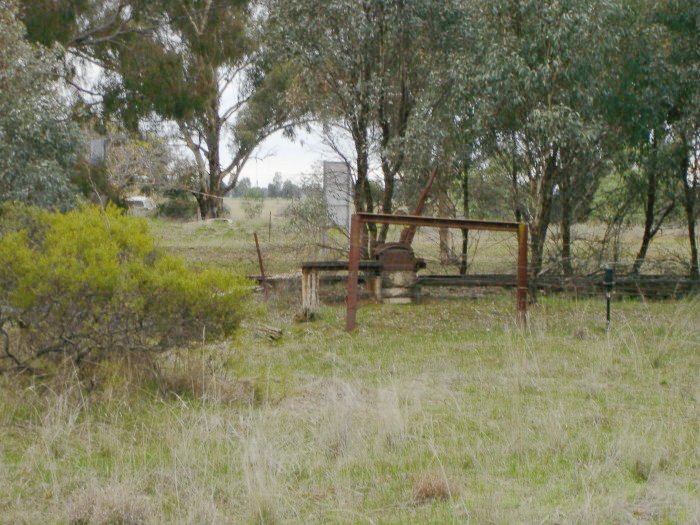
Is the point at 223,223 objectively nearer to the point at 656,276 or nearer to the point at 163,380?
the point at 656,276

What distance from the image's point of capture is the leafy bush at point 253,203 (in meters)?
40.0

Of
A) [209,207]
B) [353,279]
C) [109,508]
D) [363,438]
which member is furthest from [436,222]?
[209,207]

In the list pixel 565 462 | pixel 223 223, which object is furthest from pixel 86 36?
pixel 565 462

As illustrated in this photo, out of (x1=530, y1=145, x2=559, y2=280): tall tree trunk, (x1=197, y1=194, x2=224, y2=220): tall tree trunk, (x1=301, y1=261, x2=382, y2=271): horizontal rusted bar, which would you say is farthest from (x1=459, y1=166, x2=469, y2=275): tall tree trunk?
(x1=197, y1=194, x2=224, y2=220): tall tree trunk

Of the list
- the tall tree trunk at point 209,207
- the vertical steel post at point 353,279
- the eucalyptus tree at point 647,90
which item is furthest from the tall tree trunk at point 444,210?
the tall tree trunk at point 209,207

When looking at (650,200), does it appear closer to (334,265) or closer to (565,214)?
(565,214)

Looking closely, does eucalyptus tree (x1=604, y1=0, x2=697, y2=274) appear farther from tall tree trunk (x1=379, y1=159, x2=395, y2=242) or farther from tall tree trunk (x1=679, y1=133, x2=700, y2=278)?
tall tree trunk (x1=379, y1=159, x2=395, y2=242)

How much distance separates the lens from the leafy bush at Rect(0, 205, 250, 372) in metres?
7.38

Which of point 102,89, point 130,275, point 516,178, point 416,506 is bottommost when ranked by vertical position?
point 416,506

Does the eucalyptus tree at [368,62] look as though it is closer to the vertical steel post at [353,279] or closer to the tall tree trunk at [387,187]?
the tall tree trunk at [387,187]

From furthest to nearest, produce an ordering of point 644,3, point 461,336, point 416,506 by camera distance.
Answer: point 644,3 → point 461,336 → point 416,506

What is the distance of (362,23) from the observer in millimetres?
16766

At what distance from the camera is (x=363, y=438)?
6.51 m

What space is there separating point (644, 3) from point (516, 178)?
3.70 metres
